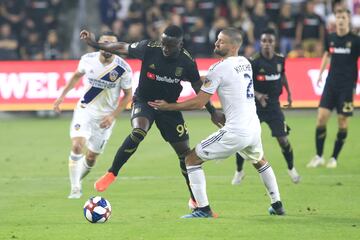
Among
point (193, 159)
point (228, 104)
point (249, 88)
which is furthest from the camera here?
point (193, 159)

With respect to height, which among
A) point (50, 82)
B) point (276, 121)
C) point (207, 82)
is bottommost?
point (50, 82)

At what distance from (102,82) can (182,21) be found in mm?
15389

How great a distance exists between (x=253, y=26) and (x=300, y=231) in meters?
18.9

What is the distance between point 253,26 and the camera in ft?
96.2

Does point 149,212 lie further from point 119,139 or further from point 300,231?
point 119,139

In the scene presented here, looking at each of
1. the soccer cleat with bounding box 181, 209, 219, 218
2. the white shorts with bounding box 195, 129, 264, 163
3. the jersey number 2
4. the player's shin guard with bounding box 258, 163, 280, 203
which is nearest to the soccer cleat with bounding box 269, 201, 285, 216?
the player's shin guard with bounding box 258, 163, 280, 203

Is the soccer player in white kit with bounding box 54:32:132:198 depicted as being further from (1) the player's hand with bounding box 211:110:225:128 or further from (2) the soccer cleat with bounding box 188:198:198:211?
(1) the player's hand with bounding box 211:110:225:128

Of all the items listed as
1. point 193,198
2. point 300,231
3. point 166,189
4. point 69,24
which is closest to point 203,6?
point 69,24

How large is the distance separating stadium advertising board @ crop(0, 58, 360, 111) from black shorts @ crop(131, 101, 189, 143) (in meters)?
11.8

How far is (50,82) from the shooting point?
25.1 metres

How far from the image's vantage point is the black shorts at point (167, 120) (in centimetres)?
1280

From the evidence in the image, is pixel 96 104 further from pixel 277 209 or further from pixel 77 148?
pixel 277 209

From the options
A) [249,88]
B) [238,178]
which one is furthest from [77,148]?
[249,88]

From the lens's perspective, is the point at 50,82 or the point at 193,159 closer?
the point at 193,159
